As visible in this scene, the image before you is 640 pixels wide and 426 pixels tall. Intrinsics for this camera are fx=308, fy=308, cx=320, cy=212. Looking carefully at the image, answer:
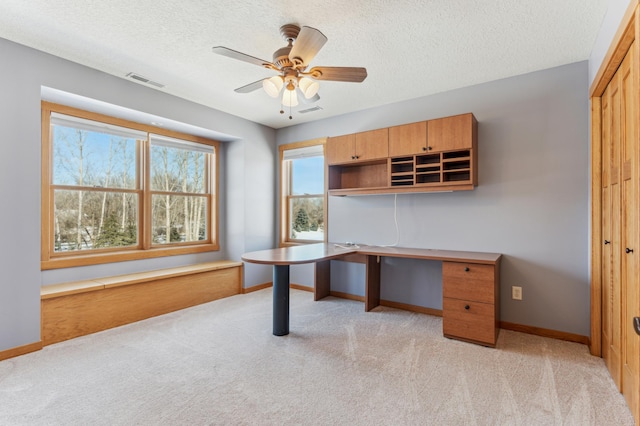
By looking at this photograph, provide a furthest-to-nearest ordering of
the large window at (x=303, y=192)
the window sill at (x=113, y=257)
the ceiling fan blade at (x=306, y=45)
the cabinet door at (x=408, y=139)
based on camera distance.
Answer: the large window at (x=303, y=192) → the cabinet door at (x=408, y=139) → the window sill at (x=113, y=257) → the ceiling fan blade at (x=306, y=45)

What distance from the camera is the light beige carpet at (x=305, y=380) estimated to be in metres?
1.79

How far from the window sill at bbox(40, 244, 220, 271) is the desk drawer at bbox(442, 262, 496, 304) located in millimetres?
3352

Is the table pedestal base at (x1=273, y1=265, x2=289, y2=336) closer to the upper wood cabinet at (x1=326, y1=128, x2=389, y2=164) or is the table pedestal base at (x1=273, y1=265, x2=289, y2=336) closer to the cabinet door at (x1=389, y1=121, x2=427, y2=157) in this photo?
the upper wood cabinet at (x1=326, y1=128, x2=389, y2=164)

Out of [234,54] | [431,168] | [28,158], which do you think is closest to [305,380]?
[234,54]

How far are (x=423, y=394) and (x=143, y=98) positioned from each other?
12.6 ft

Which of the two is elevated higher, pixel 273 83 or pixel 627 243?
pixel 273 83

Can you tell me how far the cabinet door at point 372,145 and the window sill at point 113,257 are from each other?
105 inches

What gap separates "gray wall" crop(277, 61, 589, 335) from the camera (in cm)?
281

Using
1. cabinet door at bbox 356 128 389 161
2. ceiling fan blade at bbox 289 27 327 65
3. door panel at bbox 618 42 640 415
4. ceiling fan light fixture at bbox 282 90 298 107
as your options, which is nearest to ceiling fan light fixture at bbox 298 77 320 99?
ceiling fan light fixture at bbox 282 90 298 107

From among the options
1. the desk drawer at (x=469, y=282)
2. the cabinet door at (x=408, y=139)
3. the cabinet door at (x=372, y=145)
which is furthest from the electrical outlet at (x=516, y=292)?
the cabinet door at (x=372, y=145)

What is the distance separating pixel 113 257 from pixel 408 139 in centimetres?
360

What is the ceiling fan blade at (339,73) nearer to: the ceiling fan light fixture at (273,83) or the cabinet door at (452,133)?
the ceiling fan light fixture at (273,83)

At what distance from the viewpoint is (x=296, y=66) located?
7.36ft

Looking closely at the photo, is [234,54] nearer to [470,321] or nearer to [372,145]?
[372,145]
